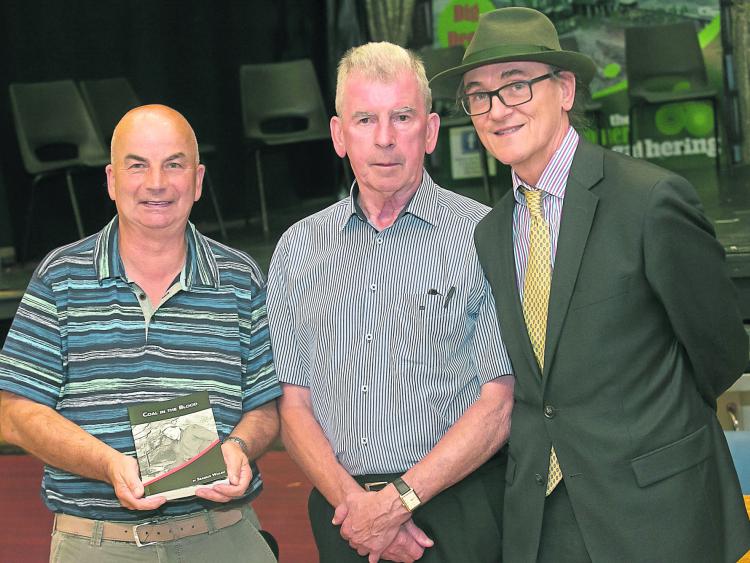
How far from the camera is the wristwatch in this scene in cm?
232

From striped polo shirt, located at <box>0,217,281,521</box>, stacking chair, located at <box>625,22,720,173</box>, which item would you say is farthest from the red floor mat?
stacking chair, located at <box>625,22,720,173</box>

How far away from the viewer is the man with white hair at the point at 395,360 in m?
2.35

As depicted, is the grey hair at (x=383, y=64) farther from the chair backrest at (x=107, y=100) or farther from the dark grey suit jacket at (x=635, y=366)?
the chair backrest at (x=107, y=100)

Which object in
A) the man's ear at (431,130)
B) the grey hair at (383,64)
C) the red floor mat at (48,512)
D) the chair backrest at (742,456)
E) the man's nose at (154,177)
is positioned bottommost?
the red floor mat at (48,512)

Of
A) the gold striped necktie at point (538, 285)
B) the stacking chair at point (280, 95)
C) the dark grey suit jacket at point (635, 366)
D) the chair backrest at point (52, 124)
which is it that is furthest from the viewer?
the stacking chair at point (280, 95)

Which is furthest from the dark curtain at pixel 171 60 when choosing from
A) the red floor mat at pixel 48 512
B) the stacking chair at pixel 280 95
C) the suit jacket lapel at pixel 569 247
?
the suit jacket lapel at pixel 569 247

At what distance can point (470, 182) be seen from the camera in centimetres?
959

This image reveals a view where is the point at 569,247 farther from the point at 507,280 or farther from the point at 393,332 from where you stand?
the point at 393,332

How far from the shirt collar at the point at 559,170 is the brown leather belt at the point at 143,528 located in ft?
3.39

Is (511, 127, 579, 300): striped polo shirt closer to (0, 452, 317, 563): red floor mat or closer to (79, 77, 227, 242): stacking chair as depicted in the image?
(0, 452, 317, 563): red floor mat

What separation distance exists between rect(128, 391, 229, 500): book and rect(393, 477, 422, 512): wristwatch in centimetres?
38

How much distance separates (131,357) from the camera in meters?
2.38

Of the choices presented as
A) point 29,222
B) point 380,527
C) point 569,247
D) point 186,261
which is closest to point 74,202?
point 29,222

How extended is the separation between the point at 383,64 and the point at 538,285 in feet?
1.98
